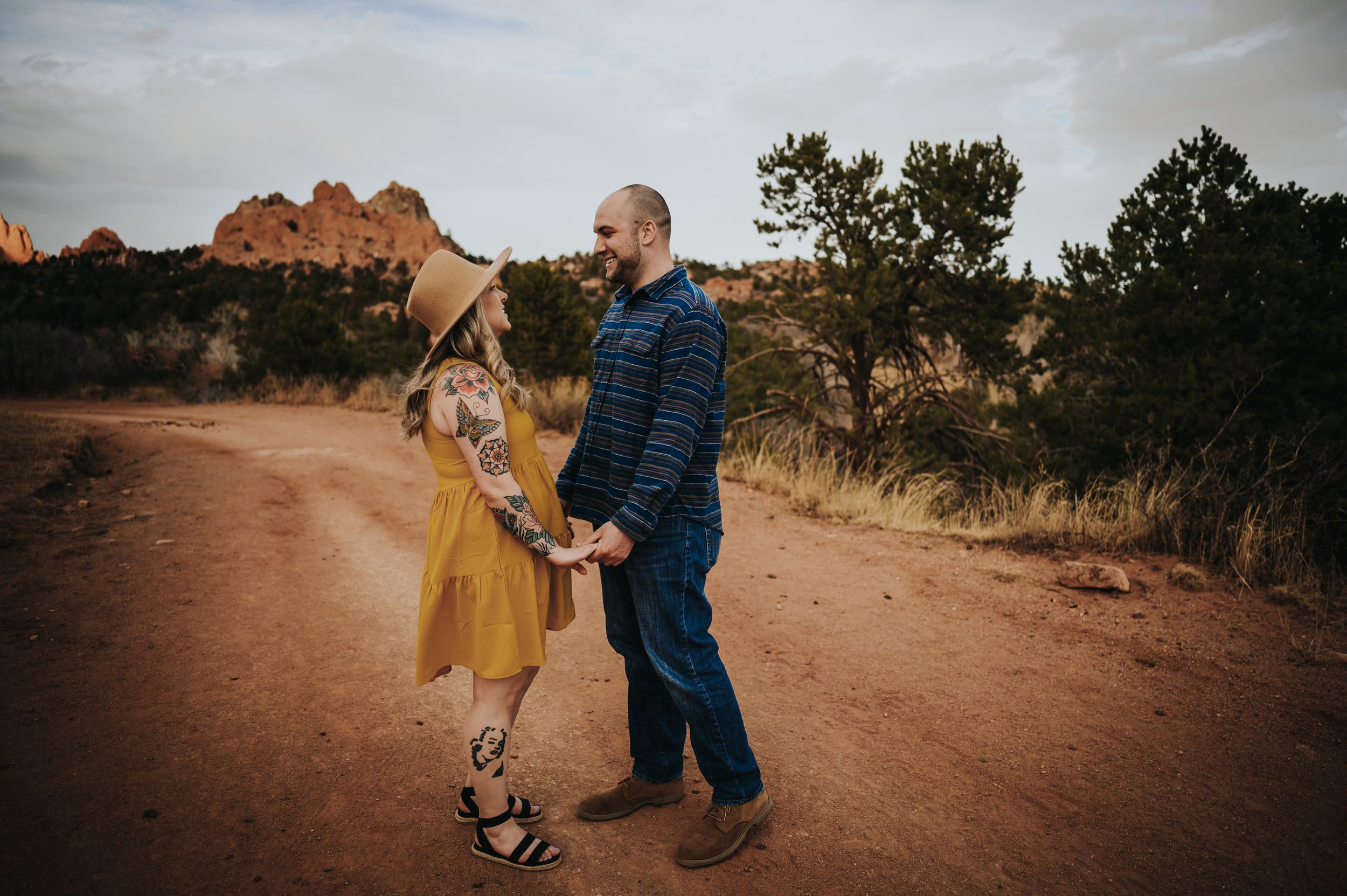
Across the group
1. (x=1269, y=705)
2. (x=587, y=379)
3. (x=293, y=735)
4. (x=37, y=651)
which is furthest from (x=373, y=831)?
(x=587, y=379)

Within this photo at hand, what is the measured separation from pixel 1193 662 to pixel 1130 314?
526cm

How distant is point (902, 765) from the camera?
297cm

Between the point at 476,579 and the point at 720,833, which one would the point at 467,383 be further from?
the point at 720,833

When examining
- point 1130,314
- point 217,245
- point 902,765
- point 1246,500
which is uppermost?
point 217,245

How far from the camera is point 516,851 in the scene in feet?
7.41

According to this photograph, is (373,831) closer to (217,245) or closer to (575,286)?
(575,286)

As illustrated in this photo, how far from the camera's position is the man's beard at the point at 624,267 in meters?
2.28

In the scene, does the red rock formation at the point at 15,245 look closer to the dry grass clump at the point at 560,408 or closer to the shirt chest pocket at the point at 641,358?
the dry grass clump at the point at 560,408

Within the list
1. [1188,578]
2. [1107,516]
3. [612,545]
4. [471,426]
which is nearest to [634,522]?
[612,545]

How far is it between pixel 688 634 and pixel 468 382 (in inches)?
41.0

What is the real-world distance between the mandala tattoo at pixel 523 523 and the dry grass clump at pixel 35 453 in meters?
5.92

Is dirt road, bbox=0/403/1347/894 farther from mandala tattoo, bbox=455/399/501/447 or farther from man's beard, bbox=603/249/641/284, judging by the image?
man's beard, bbox=603/249/641/284

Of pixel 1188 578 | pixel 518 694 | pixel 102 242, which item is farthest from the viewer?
pixel 102 242

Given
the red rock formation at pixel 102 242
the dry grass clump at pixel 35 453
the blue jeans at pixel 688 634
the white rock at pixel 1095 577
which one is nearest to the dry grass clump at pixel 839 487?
the white rock at pixel 1095 577
